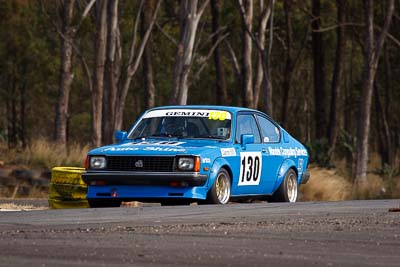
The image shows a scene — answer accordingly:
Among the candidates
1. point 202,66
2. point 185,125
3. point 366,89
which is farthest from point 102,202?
point 202,66

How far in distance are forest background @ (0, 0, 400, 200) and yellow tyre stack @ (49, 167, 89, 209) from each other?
12.3 meters

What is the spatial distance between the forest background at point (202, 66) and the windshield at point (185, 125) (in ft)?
40.5

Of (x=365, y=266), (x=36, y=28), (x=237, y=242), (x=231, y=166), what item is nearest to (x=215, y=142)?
(x=231, y=166)

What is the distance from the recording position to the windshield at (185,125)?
55.1ft

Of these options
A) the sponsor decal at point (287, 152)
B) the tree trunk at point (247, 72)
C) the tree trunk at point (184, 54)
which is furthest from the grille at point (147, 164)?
the tree trunk at point (247, 72)

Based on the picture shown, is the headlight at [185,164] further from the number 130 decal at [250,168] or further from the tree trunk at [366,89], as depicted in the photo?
the tree trunk at [366,89]

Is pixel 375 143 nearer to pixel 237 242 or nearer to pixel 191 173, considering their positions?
pixel 191 173

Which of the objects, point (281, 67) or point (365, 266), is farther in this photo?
point (281, 67)

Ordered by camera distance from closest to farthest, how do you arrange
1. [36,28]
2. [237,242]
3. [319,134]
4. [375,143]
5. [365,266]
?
[365,266] < [237,242] < [319,134] < [36,28] < [375,143]

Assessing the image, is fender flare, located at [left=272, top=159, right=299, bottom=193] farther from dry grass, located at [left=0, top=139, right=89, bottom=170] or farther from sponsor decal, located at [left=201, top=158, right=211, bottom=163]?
dry grass, located at [left=0, top=139, right=89, bottom=170]

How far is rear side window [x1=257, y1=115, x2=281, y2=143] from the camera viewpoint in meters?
17.8

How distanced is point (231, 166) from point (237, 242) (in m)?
6.42

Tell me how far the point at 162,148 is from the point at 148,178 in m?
0.49

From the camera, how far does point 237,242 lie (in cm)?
1005
